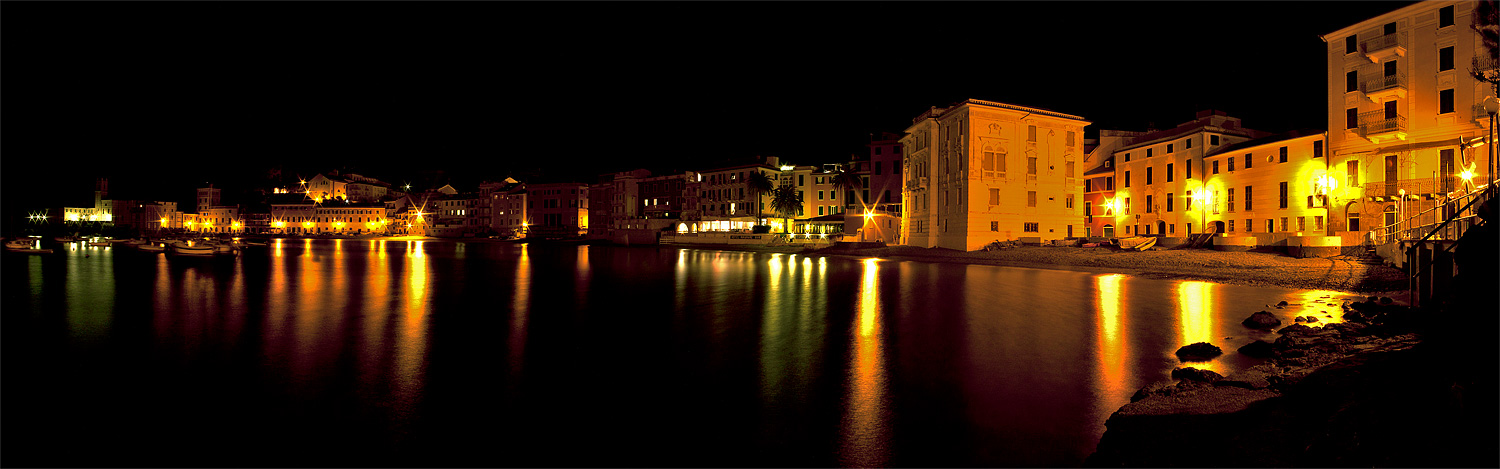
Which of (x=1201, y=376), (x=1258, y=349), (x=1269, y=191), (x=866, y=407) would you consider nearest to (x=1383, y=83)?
(x=1269, y=191)

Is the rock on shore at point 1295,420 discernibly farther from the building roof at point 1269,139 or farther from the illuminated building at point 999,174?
the building roof at point 1269,139

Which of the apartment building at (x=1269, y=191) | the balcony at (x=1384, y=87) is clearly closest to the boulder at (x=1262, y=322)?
the apartment building at (x=1269, y=191)

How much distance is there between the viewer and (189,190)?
135 m

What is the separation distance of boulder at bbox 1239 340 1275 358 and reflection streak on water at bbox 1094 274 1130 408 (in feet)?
5.62

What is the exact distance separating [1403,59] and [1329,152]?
5498 millimetres

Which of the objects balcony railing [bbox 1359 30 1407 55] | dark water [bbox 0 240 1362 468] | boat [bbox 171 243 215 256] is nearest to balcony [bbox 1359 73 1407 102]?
balcony railing [bbox 1359 30 1407 55]

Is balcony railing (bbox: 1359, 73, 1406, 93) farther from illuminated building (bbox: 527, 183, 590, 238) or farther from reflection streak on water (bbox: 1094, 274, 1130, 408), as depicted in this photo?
illuminated building (bbox: 527, 183, 590, 238)

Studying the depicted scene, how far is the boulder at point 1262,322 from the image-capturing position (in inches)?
494

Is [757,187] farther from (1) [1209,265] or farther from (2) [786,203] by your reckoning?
(1) [1209,265]

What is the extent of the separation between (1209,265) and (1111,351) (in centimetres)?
2204

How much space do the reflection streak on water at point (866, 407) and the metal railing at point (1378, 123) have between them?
1205 inches

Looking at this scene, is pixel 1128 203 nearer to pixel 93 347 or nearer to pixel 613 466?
pixel 613 466

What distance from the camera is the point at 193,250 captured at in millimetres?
49781

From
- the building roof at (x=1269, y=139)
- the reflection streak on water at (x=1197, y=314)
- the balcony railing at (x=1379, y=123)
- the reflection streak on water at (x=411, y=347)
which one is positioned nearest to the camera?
the reflection streak on water at (x=411, y=347)
